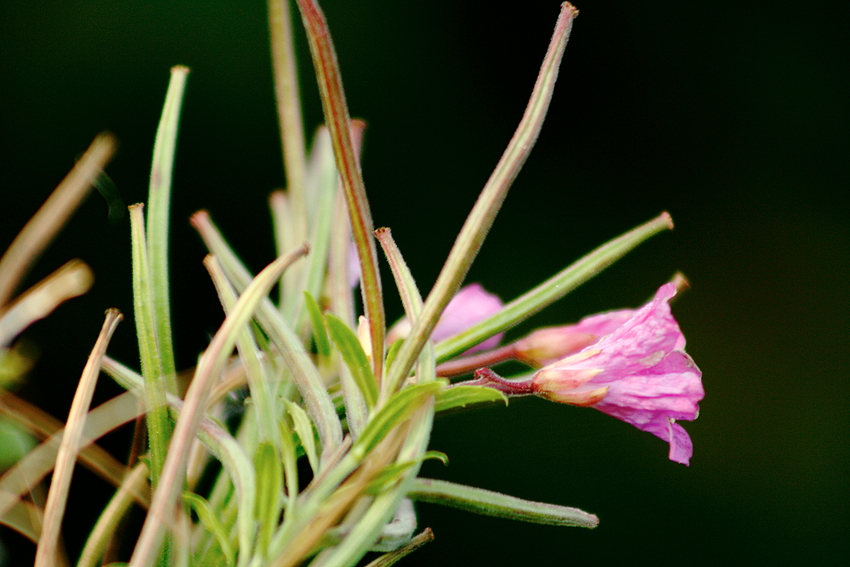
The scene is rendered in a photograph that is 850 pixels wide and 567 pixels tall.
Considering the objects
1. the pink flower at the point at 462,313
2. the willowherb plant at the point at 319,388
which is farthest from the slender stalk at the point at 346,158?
the pink flower at the point at 462,313

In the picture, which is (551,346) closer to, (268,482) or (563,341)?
(563,341)

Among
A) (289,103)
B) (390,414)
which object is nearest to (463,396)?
(390,414)

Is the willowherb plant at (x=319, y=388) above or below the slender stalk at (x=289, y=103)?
below

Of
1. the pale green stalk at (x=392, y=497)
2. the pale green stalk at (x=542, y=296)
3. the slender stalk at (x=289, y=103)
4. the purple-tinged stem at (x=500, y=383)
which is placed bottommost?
the pale green stalk at (x=392, y=497)

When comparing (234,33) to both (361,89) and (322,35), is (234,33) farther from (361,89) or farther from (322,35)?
(322,35)

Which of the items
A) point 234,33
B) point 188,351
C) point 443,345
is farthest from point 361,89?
point 443,345

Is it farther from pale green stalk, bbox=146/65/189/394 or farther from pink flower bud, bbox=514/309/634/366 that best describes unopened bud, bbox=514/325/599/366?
pale green stalk, bbox=146/65/189/394

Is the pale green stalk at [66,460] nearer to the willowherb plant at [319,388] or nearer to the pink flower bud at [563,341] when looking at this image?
the willowherb plant at [319,388]
